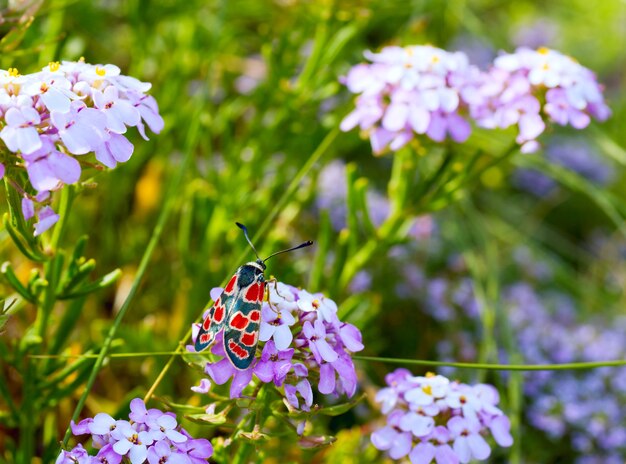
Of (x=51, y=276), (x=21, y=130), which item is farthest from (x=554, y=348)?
(x=21, y=130)

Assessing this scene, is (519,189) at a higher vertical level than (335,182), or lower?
lower

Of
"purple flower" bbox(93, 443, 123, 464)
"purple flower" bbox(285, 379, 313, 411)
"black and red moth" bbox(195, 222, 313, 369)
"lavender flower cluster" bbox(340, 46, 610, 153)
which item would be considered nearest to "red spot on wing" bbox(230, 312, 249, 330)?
"black and red moth" bbox(195, 222, 313, 369)

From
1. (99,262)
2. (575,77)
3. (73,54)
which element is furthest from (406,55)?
(99,262)

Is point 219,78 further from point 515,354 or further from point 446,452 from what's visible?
point 446,452

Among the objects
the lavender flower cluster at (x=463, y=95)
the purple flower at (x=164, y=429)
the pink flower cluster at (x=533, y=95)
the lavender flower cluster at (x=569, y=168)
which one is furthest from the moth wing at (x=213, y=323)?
the lavender flower cluster at (x=569, y=168)

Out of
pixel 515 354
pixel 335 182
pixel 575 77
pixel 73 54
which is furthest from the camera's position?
pixel 335 182

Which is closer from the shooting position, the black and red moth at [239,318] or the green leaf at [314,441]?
the black and red moth at [239,318]

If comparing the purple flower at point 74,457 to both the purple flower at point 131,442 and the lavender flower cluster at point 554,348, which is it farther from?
the lavender flower cluster at point 554,348
